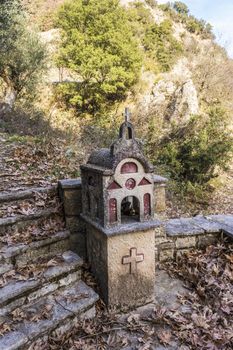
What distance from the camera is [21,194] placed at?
3.35 m

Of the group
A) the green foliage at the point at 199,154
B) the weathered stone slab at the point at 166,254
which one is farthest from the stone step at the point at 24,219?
the green foliage at the point at 199,154

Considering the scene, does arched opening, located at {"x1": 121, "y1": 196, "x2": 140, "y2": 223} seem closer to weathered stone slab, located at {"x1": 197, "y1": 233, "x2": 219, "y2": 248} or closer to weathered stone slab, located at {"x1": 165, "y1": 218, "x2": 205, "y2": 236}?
weathered stone slab, located at {"x1": 165, "y1": 218, "x2": 205, "y2": 236}

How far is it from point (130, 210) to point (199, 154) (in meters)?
6.24

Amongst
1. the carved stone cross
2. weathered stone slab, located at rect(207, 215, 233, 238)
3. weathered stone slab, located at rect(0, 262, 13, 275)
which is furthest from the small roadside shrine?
weathered stone slab, located at rect(207, 215, 233, 238)

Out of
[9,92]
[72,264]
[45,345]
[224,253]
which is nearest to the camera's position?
[45,345]

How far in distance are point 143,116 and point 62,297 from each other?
30.1 ft

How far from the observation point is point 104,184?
254 centimetres

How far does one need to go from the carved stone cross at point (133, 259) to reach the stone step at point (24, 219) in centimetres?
97

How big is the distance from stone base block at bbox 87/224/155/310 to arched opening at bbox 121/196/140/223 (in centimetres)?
16

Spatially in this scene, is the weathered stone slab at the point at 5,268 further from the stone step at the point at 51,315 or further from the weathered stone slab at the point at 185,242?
the weathered stone slab at the point at 185,242

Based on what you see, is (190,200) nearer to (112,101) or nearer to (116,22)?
(112,101)

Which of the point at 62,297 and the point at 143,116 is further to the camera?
the point at 143,116

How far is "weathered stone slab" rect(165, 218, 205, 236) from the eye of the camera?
356 cm

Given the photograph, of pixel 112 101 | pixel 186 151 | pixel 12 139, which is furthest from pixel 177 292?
pixel 112 101
